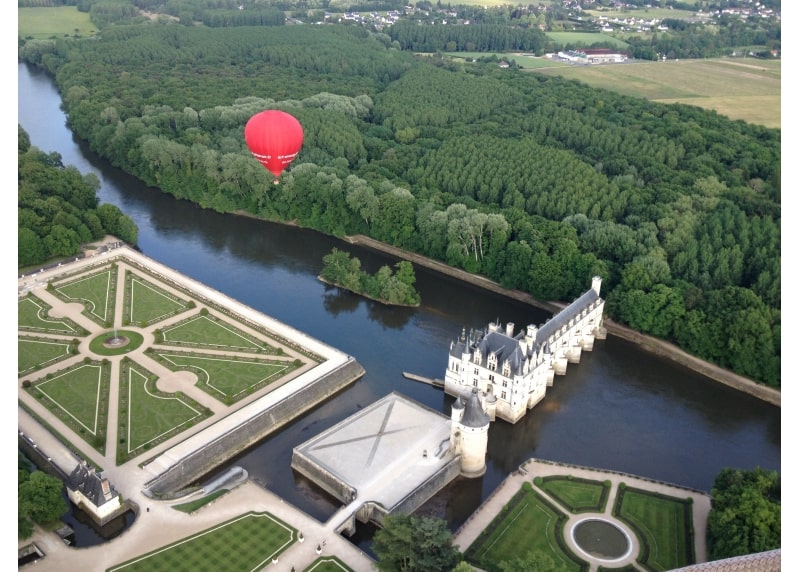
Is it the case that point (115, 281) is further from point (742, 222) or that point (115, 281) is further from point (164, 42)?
point (164, 42)

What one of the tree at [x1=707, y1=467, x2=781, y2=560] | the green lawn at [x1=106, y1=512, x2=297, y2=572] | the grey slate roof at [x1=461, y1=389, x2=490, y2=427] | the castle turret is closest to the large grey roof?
the castle turret

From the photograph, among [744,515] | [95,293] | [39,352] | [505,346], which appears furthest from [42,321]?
[744,515]

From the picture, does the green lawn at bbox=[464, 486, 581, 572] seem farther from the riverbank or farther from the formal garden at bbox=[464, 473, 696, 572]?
the riverbank

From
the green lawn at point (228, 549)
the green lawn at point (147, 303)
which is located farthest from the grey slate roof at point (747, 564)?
the green lawn at point (147, 303)

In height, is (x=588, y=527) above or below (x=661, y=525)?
below

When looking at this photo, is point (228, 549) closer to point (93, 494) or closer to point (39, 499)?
point (93, 494)

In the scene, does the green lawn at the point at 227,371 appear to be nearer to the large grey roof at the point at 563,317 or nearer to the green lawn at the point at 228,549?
the green lawn at the point at 228,549
